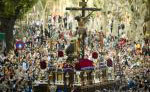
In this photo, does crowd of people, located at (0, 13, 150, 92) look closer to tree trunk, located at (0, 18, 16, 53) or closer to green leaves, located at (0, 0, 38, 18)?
tree trunk, located at (0, 18, 16, 53)

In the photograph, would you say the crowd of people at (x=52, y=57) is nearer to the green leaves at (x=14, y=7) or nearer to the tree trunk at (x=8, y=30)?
the tree trunk at (x=8, y=30)

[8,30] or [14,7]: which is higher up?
[14,7]

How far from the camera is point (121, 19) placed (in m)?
68.5

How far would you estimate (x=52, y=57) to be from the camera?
38.3 metres

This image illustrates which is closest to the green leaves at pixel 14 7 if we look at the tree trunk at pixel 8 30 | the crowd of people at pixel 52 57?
the tree trunk at pixel 8 30

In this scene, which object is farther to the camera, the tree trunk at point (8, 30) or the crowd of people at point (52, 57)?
the tree trunk at point (8, 30)

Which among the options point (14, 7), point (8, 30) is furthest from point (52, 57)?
point (8, 30)

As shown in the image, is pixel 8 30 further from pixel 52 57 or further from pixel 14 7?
pixel 52 57

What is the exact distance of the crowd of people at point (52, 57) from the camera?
105 ft

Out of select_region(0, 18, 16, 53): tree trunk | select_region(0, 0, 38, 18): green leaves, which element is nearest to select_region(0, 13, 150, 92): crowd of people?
select_region(0, 18, 16, 53): tree trunk

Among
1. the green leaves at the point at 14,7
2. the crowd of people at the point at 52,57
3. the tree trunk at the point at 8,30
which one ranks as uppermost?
the green leaves at the point at 14,7

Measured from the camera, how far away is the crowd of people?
105 ft

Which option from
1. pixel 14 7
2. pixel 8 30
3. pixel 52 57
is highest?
pixel 14 7

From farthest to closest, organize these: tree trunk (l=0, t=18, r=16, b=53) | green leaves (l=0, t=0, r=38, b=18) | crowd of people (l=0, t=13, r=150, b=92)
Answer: tree trunk (l=0, t=18, r=16, b=53), green leaves (l=0, t=0, r=38, b=18), crowd of people (l=0, t=13, r=150, b=92)
